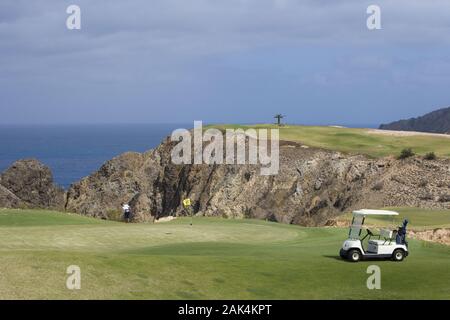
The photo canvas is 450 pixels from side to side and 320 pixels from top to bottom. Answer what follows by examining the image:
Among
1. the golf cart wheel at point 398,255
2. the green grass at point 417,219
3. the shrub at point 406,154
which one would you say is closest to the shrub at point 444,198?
the shrub at point 406,154

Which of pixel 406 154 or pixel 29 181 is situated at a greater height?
pixel 406 154

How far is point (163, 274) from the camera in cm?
2088

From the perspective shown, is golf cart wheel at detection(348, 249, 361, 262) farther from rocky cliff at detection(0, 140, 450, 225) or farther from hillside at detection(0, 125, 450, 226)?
rocky cliff at detection(0, 140, 450, 225)

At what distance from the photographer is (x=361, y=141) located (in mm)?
85375

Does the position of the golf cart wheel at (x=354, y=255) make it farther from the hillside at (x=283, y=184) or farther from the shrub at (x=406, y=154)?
the shrub at (x=406, y=154)

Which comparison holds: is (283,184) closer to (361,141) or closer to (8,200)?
(361,141)

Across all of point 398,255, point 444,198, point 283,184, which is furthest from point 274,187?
point 398,255

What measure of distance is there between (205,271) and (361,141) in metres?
66.5

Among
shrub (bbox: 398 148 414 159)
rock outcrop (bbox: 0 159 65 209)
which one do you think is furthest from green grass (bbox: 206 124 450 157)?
rock outcrop (bbox: 0 159 65 209)

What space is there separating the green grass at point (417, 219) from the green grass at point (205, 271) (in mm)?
10419

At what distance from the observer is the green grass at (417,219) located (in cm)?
4195
